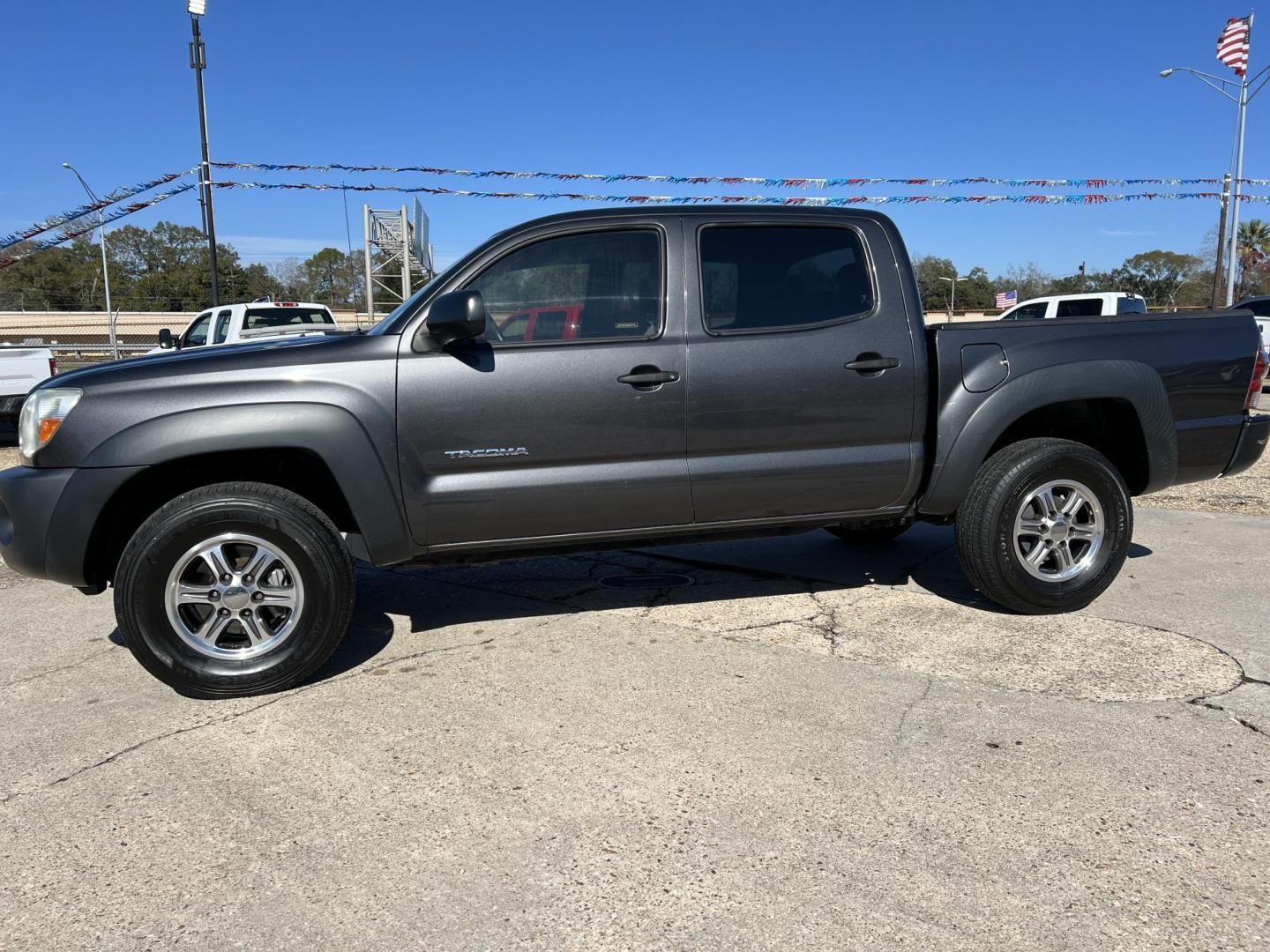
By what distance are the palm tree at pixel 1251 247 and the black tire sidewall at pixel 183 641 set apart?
7157cm

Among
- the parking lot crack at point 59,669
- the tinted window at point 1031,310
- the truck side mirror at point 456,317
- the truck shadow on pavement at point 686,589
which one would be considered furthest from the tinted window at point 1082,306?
the parking lot crack at point 59,669

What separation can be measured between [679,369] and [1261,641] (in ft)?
9.35

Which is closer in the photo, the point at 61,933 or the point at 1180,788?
the point at 61,933

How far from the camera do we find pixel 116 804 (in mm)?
2846

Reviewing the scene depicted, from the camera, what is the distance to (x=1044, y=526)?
4.39 meters

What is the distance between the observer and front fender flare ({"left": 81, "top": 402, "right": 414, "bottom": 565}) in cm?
348

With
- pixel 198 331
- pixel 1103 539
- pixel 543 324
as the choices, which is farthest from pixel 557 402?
pixel 198 331

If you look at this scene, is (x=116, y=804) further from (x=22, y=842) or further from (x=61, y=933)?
(x=61, y=933)

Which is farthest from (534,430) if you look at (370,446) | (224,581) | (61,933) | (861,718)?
(61,933)

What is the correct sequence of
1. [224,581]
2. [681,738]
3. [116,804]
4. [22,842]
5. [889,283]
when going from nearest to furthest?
[22,842] → [116,804] → [681,738] → [224,581] → [889,283]

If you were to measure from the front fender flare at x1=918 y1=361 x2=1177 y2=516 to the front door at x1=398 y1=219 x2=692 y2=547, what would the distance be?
1.26 meters

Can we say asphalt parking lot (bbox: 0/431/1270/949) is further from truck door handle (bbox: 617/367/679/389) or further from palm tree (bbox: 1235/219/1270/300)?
palm tree (bbox: 1235/219/1270/300)

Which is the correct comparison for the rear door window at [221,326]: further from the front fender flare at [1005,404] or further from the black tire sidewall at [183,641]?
the front fender flare at [1005,404]

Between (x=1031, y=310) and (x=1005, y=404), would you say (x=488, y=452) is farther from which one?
(x=1031, y=310)
